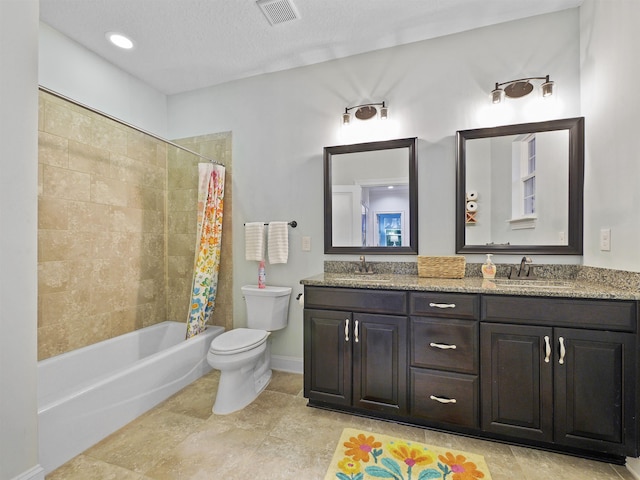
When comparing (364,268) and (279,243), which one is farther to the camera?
(279,243)

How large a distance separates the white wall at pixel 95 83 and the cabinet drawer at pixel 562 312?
10.3ft

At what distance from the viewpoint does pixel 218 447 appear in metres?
1.61

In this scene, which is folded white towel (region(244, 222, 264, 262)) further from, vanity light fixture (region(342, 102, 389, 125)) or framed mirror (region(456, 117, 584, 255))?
framed mirror (region(456, 117, 584, 255))

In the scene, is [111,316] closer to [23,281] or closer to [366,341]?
[23,281]

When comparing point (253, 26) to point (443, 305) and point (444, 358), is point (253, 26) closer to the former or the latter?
point (443, 305)

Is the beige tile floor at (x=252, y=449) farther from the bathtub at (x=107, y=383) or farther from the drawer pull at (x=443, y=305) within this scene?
the drawer pull at (x=443, y=305)

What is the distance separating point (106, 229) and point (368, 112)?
231 cm

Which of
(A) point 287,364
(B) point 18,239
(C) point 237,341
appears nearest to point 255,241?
(C) point 237,341

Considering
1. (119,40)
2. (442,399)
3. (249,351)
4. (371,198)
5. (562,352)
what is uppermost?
(119,40)

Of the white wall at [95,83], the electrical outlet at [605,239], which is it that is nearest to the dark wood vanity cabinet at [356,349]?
the electrical outlet at [605,239]

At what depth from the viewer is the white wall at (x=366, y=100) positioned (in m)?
1.98

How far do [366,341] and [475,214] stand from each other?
117 cm

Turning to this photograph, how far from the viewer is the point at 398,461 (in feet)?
4.89

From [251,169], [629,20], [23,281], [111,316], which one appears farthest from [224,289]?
[629,20]
